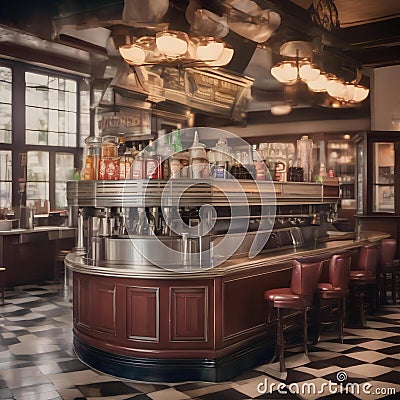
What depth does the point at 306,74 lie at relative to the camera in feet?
22.3

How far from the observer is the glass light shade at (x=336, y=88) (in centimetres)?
757

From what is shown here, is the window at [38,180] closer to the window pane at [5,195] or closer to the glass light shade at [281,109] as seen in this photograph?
the window pane at [5,195]

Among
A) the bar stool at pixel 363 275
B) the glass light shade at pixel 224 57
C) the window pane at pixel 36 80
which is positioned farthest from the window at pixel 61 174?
the bar stool at pixel 363 275

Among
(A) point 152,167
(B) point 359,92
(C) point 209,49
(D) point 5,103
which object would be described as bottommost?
(A) point 152,167

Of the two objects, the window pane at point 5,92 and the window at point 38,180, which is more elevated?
the window pane at point 5,92

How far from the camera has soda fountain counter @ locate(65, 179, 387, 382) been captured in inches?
179

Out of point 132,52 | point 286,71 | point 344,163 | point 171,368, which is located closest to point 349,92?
point 286,71

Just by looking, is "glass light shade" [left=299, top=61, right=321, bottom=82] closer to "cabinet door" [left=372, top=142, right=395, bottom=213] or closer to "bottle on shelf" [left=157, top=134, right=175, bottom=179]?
"bottle on shelf" [left=157, top=134, right=175, bottom=179]

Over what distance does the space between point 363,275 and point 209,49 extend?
9.71ft

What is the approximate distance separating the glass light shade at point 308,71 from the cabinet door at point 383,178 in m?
3.23

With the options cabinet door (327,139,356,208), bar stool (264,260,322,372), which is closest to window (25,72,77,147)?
cabinet door (327,139,356,208)

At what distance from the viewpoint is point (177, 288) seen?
4.54 m

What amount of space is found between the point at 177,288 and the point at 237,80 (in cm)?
380

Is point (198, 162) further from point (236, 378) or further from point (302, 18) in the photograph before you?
point (302, 18)
